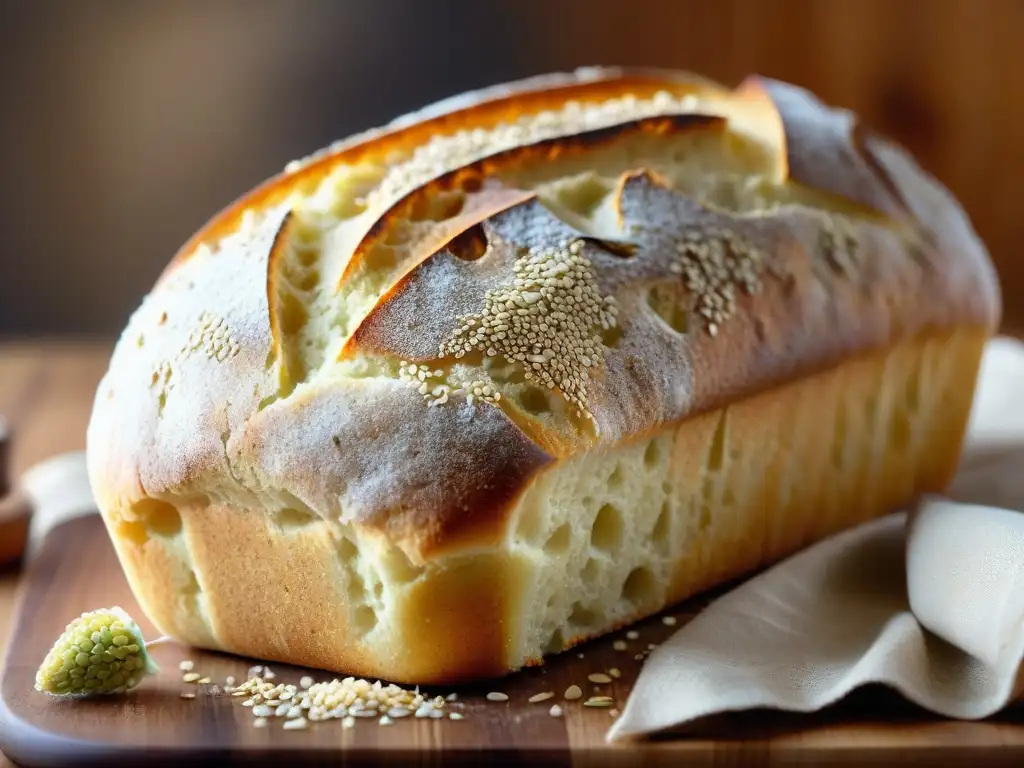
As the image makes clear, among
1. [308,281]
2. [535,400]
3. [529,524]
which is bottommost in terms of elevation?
[529,524]

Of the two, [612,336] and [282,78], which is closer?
[612,336]

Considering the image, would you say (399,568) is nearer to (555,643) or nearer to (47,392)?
(555,643)

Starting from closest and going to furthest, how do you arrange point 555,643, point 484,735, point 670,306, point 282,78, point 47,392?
point 484,735 → point 555,643 → point 670,306 → point 47,392 → point 282,78

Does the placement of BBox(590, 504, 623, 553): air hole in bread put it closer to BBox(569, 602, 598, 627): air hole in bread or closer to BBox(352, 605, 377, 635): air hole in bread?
BBox(569, 602, 598, 627): air hole in bread

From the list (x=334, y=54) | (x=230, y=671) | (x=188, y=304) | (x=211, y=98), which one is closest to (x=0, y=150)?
Result: (x=211, y=98)

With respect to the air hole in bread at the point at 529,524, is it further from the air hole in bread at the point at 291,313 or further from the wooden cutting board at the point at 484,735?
the air hole in bread at the point at 291,313

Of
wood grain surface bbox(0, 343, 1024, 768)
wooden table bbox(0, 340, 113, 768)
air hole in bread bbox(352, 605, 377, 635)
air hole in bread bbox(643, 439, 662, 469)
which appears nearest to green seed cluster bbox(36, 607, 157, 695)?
wood grain surface bbox(0, 343, 1024, 768)

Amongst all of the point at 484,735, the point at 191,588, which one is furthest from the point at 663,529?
the point at 191,588
